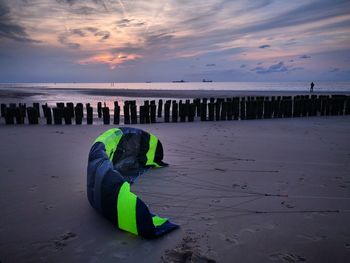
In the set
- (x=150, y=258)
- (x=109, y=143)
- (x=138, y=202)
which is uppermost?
(x=109, y=143)

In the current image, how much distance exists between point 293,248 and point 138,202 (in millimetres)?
1675

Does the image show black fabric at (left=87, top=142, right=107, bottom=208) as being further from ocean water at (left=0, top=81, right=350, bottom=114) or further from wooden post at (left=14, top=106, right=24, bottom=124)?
ocean water at (left=0, top=81, right=350, bottom=114)

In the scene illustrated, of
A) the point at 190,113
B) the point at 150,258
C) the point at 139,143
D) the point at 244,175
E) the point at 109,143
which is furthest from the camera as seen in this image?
the point at 190,113

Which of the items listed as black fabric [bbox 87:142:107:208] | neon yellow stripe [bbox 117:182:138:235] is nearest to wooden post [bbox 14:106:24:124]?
black fabric [bbox 87:142:107:208]

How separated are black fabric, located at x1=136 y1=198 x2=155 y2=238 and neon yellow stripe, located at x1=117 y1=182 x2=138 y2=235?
0.15 ft

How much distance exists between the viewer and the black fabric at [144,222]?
2818mm

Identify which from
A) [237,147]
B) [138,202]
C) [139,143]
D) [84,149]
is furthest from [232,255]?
[84,149]

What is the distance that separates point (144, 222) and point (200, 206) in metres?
1.03

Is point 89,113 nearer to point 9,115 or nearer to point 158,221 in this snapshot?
point 9,115

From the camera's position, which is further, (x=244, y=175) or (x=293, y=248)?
(x=244, y=175)

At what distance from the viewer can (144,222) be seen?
111 inches

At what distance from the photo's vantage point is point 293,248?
270 centimetres

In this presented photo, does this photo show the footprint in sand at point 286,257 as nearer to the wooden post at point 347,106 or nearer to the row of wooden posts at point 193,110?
the row of wooden posts at point 193,110

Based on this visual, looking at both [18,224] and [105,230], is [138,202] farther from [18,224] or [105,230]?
[18,224]
